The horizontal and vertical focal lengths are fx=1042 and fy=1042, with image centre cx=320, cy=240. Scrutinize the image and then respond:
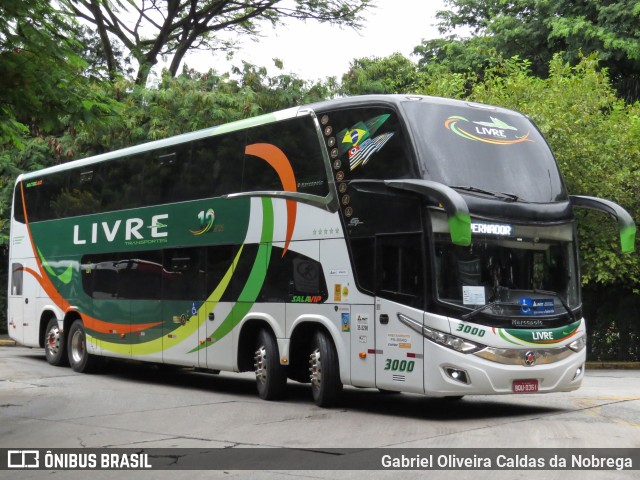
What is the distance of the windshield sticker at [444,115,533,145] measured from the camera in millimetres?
13719

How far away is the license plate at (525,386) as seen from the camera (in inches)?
508

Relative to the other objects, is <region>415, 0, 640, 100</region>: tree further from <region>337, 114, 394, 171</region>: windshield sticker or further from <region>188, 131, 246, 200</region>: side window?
<region>337, 114, 394, 171</region>: windshield sticker

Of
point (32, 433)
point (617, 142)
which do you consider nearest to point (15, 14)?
point (32, 433)

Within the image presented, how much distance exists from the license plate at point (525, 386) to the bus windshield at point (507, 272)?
0.81 metres

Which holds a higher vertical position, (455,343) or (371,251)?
(371,251)

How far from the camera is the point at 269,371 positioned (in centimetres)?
1527

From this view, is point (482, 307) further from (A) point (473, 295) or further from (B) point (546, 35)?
(B) point (546, 35)

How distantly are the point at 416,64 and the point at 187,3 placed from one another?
13.4m

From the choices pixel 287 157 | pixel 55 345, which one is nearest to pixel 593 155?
pixel 287 157

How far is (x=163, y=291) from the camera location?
18.2 meters

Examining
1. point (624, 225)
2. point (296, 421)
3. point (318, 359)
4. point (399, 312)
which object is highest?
point (624, 225)

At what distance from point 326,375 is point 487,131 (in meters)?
3.94

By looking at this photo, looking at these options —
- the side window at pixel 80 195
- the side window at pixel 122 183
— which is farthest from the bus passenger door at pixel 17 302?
the side window at pixel 122 183

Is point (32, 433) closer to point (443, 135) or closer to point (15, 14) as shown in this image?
point (15, 14)
